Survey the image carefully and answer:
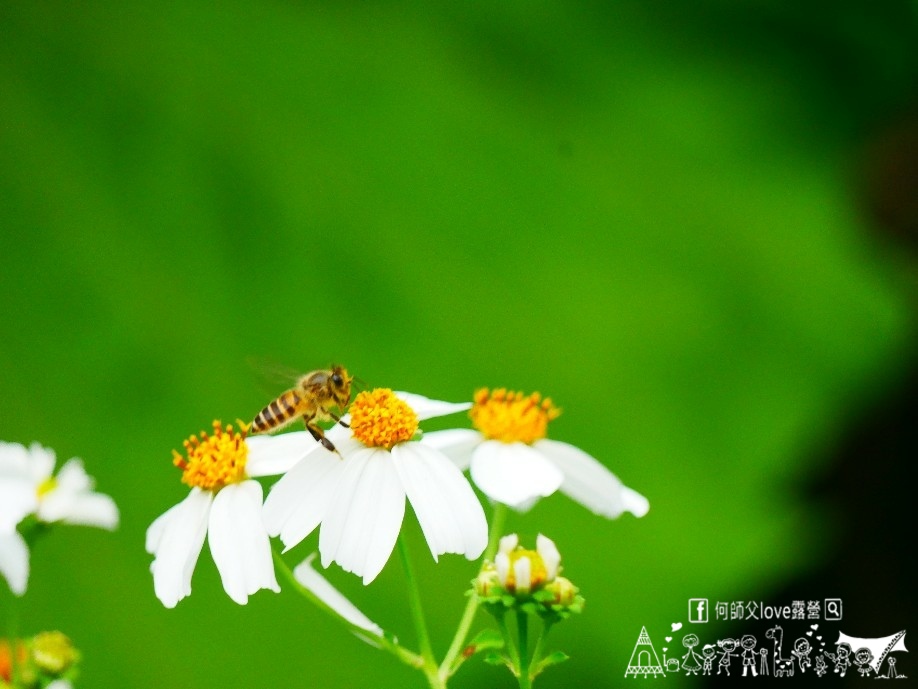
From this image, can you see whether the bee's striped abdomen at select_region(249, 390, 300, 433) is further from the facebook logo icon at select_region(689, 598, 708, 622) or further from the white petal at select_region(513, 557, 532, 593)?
the facebook logo icon at select_region(689, 598, 708, 622)

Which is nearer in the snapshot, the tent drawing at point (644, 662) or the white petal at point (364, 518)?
the white petal at point (364, 518)

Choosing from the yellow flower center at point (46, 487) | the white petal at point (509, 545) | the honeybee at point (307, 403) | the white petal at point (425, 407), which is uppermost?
the honeybee at point (307, 403)

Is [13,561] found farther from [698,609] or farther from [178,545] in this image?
[698,609]

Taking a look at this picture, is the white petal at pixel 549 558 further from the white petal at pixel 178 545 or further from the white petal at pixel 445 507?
the white petal at pixel 178 545

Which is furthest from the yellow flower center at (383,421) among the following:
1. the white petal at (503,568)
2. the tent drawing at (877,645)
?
the tent drawing at (877,645)

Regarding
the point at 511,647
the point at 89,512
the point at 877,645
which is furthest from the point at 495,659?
the point at 877,645

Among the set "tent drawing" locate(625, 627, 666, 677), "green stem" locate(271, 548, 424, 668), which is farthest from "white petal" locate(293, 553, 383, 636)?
"tent drawing" locate(625, 627, 666, 677)
